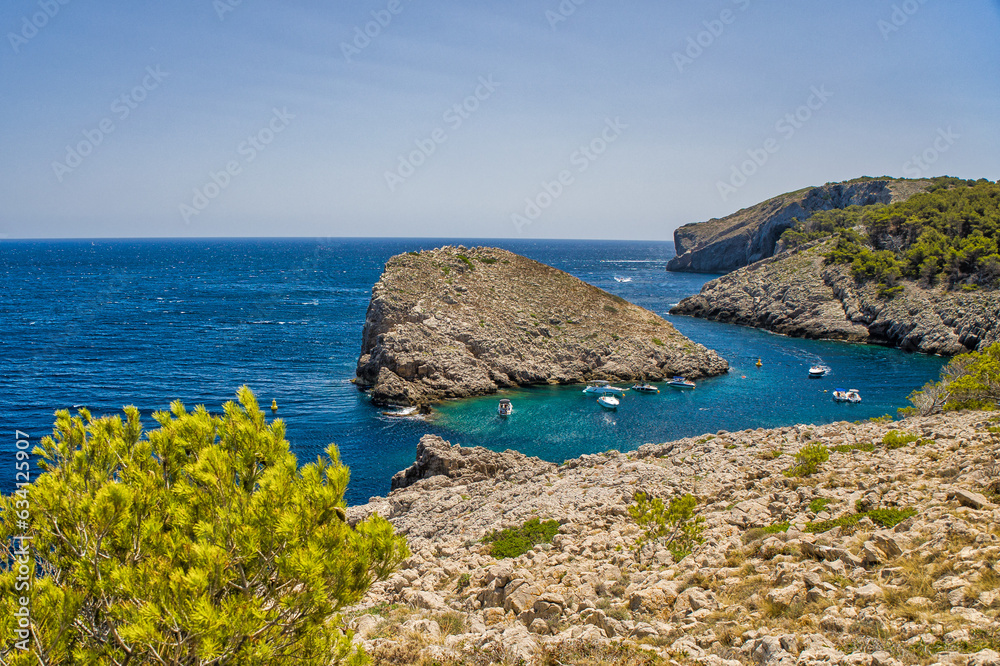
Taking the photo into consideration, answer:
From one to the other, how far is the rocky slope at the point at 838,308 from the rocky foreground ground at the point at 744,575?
5487cm

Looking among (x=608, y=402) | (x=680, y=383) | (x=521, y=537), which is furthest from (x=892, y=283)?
(x=521, y=537)

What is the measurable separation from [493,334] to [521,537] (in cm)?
3970

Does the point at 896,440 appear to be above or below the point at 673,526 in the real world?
above

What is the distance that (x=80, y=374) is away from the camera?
51.3 metres

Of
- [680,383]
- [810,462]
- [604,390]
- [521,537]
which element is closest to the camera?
[521,537]

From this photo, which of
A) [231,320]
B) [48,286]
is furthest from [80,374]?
[48,286]

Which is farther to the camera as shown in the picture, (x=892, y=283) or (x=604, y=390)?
(x=892, y=283)

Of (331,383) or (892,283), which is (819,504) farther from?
(892,283)

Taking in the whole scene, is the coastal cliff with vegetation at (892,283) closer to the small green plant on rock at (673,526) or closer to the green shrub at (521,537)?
the small green plant on rock at (673,526)

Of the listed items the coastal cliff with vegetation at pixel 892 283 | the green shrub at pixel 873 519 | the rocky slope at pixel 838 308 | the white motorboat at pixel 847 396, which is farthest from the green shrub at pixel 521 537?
the coastal cliff with vegetation at pixel 892 283

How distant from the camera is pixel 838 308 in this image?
259 feet

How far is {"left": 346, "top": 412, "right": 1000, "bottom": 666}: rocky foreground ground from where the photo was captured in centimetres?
888

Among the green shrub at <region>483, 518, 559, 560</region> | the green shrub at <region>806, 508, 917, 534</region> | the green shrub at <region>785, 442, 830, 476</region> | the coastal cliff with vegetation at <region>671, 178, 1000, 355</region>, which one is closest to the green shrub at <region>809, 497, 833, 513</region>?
the green shrub at <region>806, 508, 917, 534</region>

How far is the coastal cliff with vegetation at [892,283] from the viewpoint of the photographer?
65.8 metres
